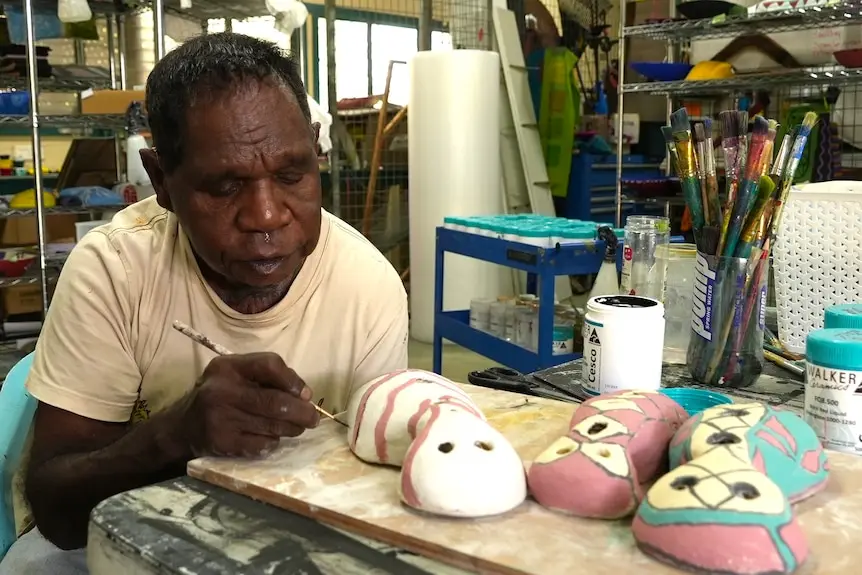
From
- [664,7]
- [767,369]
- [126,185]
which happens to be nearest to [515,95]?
[664,7]

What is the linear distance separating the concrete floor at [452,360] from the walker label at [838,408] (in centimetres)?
244

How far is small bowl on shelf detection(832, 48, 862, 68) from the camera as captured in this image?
270cm

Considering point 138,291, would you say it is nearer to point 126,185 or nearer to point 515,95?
point 126,185

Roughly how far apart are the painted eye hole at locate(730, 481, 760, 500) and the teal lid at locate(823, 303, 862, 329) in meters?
0.49

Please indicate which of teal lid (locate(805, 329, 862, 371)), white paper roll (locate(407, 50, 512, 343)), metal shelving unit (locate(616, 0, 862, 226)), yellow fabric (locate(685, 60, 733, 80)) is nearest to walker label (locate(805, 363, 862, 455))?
teal lid (locate(805, 329, 862, 371))

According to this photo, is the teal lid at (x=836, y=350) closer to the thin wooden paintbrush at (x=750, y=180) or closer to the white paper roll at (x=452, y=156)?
the thin wooden paintbrush at (x=750, y=180)

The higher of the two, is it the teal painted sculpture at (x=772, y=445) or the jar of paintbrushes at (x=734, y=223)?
the jar of paintbrushes at (x=734, y=223)

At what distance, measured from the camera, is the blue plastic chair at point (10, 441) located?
1.00 m

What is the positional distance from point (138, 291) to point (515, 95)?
3566 millimetres

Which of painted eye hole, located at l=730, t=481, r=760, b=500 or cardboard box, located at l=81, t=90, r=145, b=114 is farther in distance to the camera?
cardboard box, located at l=81, t=90, r=145, b=114

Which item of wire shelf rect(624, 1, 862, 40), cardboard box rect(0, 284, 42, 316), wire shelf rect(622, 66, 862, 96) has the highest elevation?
wire shelf rect(624, 1, 862, 40)

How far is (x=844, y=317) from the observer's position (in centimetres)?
94

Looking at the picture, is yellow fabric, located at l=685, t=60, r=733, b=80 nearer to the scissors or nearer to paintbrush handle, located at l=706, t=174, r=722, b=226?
paintbrush handle, located at l=706, t=174, r=722, b=226

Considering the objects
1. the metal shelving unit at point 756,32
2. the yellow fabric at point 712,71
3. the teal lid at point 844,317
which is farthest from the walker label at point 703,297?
the yellow fabric at point 712,71
